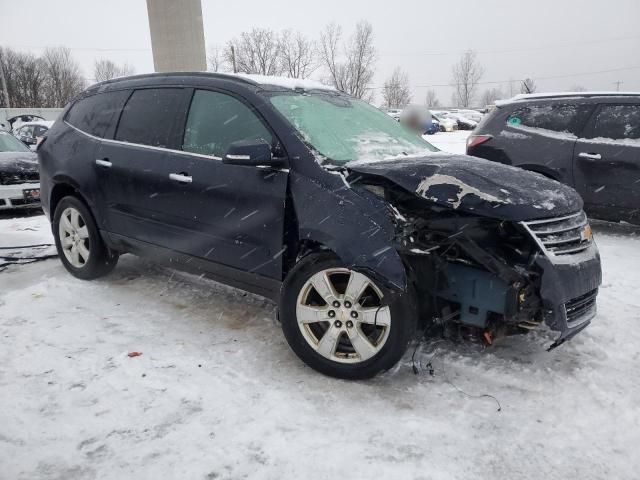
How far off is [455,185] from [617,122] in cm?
441

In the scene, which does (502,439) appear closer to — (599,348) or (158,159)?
(599,348)

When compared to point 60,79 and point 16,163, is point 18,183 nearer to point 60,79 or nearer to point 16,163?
point 16,163

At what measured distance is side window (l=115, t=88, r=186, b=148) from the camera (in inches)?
147

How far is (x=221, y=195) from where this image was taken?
334 centimetres

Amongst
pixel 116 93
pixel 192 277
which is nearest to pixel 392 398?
pixel 192 277

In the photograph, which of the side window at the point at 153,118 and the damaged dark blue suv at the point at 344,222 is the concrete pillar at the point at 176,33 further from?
the damaged dark blue suv at the point at 344,222

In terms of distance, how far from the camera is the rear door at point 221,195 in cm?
316

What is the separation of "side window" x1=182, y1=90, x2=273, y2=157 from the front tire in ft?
3.24

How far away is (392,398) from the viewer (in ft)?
8.97

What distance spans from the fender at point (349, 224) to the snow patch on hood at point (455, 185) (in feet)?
0.77

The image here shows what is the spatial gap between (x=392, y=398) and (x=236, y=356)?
106 cm

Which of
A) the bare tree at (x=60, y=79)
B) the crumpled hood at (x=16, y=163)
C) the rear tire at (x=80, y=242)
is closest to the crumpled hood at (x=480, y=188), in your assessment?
the rear tire at (x=80, y=242)

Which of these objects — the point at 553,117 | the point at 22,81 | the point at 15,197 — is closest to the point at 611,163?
the point at 553,117

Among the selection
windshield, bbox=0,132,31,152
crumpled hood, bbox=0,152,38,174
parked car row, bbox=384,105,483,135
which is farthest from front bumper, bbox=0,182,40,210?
parked car row, bbox=384,105,483,135
